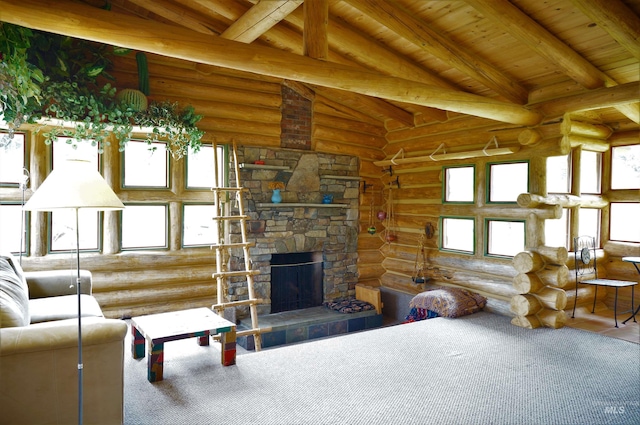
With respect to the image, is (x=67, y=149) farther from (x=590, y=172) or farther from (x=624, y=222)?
(x=624, y=222)

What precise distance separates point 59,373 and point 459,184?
5.98m

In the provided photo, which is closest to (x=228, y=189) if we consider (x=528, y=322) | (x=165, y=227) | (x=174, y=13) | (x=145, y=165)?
(x=165, y=227)

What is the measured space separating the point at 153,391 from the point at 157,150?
3725mm

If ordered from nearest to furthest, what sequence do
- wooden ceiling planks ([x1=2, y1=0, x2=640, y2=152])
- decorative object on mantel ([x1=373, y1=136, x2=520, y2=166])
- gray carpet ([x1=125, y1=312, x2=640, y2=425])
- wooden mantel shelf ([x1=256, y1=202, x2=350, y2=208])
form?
gray carpet ([x1=125, y1=312, x2=640, y2=425]) → wooden ceiling planks ([x1=2, y1=0, x2=640, y2=152]) → decorative object on mantel ([x1=373, y1=136, x2=520, y2=166]) → wooden mantel shelf ([x1=256, y1=202, x2=350, y2=208])

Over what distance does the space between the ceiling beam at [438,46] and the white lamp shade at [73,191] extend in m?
3.17

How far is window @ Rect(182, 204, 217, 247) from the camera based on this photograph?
6.51 metres

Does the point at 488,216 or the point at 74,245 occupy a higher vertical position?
the point at 488,216

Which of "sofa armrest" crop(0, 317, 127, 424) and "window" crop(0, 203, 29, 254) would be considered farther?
"window" crop(0, 203, 29, 254)

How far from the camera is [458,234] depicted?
22.9 ft

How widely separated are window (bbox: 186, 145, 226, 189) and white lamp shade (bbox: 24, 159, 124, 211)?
3451 millimetres

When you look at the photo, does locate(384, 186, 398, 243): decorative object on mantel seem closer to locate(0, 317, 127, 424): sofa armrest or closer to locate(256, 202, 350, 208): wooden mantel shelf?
locate(256, 202, 350, 208): wooden mantel shelf

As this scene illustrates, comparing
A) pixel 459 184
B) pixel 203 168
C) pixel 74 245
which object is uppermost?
pixel 203 168

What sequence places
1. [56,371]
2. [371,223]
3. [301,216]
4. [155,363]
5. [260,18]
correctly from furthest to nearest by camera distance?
[371,223], [301,216], [260,18], [155,363], [56,371]

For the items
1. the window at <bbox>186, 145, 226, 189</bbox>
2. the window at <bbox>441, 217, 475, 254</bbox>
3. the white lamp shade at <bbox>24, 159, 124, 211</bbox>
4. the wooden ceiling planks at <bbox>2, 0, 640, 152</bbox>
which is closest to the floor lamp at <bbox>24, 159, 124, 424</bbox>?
the white lamp shade at <bbox>24, 159, 124, 211</bbox>
